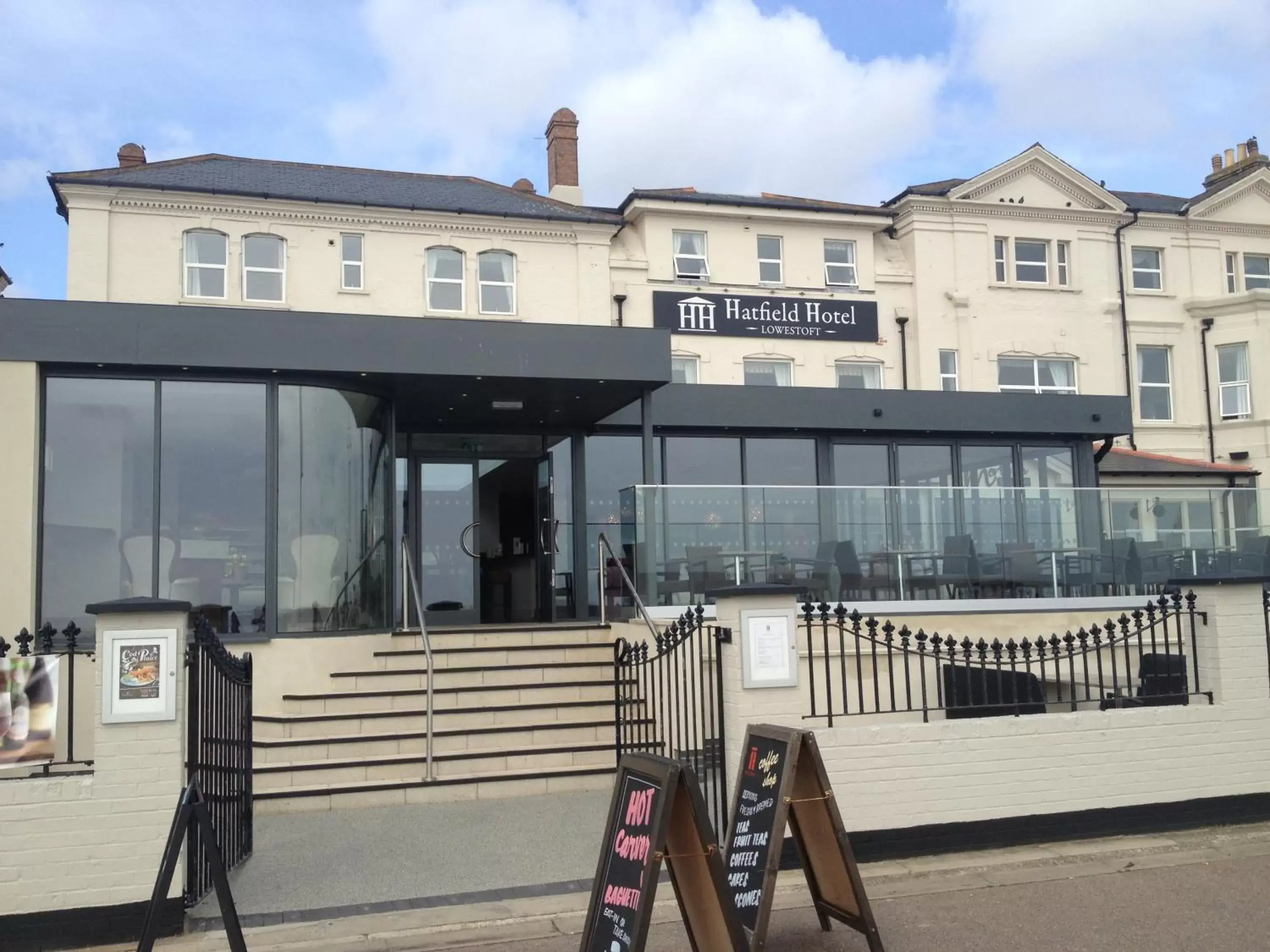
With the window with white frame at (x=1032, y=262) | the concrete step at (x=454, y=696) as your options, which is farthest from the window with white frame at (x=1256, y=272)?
the concrete step at (x=454, y=696)

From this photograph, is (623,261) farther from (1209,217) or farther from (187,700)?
(187,700)

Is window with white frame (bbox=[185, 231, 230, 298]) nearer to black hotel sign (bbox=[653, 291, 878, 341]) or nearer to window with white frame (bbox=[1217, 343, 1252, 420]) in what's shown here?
black hotel sign (bbox=[653, 291, 878, 341])

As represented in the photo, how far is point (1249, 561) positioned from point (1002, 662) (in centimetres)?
843

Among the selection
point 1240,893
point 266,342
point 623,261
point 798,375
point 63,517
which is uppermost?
point 623,261

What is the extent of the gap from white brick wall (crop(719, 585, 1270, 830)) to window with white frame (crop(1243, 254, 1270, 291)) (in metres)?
25.1

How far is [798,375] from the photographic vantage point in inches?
1008

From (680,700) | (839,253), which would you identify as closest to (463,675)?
(680,700)

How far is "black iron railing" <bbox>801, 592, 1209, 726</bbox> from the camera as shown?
24.5ft

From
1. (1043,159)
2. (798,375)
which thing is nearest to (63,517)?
(798,375)

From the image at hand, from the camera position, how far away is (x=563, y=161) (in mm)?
27594

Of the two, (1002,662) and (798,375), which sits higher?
(798,375)

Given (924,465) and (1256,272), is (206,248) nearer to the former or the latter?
(924,465)

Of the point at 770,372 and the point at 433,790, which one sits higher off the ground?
the point at 770,372

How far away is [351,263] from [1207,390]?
2067 cm
